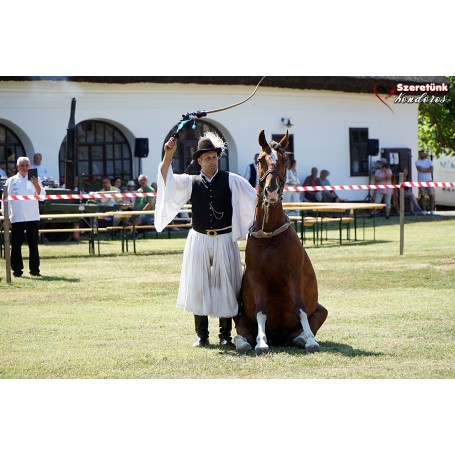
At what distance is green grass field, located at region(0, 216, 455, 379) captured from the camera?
781 centimetres

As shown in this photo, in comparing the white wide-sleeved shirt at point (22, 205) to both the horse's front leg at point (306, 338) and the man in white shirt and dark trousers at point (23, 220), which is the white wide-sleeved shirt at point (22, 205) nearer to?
the man in white shirt and dark trousers at point (23, 220)

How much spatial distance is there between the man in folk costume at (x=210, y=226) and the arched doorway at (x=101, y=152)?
15996 mm

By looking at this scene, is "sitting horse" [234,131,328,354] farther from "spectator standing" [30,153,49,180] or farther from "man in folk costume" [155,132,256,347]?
"spectator standing" [30,153,49,180]

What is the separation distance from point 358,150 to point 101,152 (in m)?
7.66

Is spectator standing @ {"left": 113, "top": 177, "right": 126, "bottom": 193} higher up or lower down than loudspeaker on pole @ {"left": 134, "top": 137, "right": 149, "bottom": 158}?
lower down

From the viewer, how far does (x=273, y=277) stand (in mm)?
8453

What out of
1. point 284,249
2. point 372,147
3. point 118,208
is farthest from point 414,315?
point 372,147

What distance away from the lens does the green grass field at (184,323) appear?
7.81m

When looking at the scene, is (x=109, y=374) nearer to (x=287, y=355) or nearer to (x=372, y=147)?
(x=287, y=355)

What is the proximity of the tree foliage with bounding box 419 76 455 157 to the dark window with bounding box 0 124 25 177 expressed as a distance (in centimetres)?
1210

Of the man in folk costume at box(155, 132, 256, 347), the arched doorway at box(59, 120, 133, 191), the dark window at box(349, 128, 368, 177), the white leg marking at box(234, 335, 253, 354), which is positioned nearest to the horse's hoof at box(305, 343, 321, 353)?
the white leg marking at box(234, 335, 253, 354)

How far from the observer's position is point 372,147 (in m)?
29.3

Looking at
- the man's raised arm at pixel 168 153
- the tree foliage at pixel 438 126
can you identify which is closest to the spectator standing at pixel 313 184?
the tree foliage at pixel 438 126

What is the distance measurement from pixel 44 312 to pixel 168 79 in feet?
46.0
